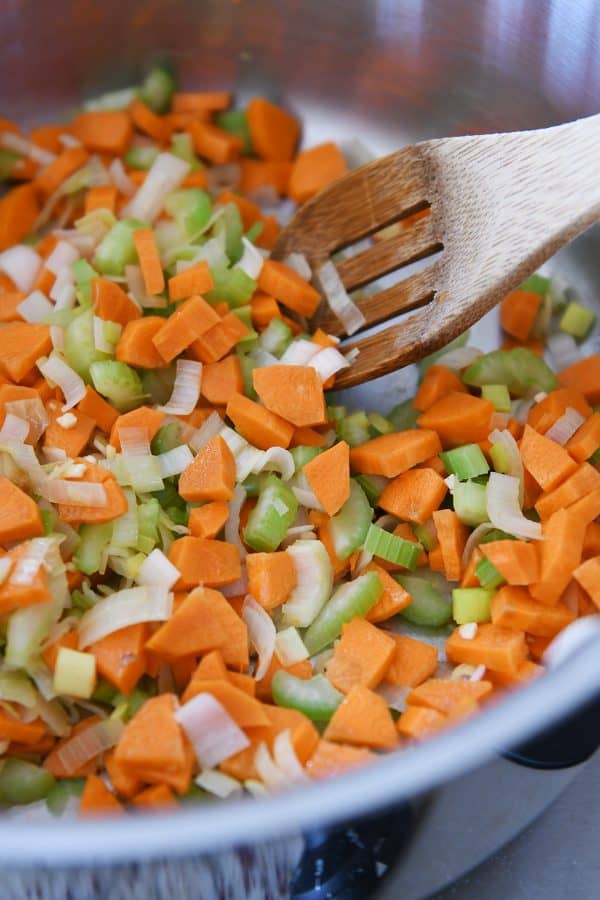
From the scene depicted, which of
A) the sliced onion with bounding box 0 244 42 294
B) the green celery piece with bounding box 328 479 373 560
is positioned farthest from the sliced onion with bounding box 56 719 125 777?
the sliced onion with bounding box 0 244 42 294

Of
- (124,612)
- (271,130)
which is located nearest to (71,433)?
(124,612)

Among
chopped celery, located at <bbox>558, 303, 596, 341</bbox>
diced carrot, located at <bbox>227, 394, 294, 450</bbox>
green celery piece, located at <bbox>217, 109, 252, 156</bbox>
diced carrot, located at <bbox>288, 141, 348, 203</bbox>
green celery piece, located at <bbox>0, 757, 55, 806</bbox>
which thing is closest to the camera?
green celery piece, located at <bbox>0, 757, 55, 806</bbox>

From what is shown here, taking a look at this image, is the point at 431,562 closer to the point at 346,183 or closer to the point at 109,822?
the point at 346,183

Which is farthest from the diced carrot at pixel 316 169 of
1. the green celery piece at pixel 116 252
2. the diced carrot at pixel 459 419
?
the diced carrot at pixel 459 419

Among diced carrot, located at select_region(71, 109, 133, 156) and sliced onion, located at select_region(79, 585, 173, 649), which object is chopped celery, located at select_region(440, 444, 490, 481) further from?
diced carrot, located at select_region(71, 109, 133, 156)

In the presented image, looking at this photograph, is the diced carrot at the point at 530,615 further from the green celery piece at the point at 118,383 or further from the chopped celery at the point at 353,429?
the green celery piece at the point at 118,383
